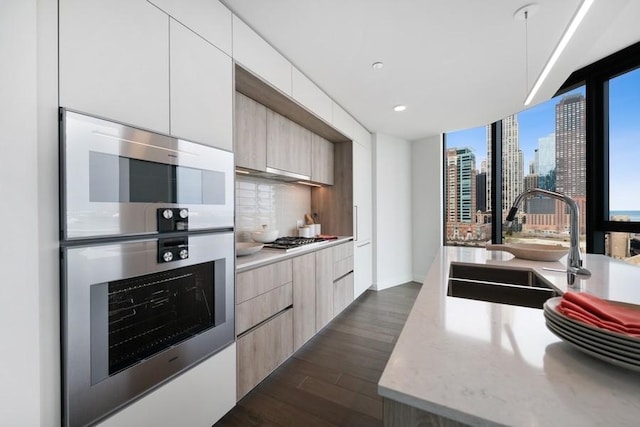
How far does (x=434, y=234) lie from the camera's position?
4684mm

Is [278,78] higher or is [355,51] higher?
[355,51]

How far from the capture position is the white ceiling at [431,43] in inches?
66.4

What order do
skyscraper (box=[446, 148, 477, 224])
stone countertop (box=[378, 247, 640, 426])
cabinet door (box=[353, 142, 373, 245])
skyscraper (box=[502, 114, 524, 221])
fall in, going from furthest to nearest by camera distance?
skyscraper (box=[446, 148, 477, 224]) → skyscraper (box=[502, 114, 524, 221]) → cabinet door (box=[353, 142, 373, 245]) → stone countertop (box=[378, 247, 640, 426])

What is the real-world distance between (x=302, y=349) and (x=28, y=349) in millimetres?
1973

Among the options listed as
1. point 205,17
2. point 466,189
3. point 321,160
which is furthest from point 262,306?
point 466,189

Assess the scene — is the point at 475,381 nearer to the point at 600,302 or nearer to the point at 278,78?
the point at 600,302

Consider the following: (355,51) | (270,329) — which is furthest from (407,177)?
(270,329)

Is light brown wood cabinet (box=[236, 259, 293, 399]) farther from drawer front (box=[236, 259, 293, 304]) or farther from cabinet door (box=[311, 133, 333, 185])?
cabinet door (box=[311, 133, 333, 185])

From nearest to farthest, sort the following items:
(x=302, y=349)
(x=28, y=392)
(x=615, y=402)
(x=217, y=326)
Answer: (x=615, y=402) < (x=28, y=392) < (x=217, y=326) < (x=302, y=349)

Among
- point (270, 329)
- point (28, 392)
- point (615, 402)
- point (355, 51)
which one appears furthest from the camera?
point (355, 51)

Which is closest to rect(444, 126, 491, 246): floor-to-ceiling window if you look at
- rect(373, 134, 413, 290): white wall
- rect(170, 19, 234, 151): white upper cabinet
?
rect(373, 134, 413, 290): white wall

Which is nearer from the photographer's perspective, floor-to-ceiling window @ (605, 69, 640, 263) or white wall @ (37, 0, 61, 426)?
white wall @ (37, 0, 61, 426)

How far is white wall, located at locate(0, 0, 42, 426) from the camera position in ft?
2.66

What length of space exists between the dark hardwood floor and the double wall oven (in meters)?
0.58
